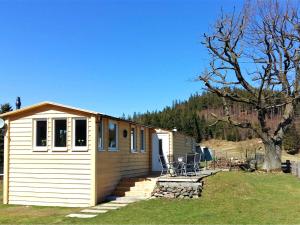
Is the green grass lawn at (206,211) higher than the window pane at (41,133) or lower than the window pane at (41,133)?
lower

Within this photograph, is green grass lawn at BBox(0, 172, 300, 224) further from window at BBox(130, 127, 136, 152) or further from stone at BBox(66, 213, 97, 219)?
window at BBox(130, 127, 136, 152)

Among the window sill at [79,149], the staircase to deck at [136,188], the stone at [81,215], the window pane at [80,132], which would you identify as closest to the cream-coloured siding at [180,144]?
the staircase to deck at [136,188]

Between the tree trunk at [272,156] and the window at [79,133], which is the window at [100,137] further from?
the tree trunk at [272,156]

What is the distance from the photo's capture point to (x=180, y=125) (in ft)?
242

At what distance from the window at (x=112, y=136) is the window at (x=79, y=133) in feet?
4.86

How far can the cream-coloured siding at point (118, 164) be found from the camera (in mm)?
14141

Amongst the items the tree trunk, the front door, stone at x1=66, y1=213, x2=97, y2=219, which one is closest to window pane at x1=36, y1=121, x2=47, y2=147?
stone at x1=66, y1=213, x2=97, y2=219

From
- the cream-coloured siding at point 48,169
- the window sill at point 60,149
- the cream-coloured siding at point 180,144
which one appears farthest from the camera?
the cream-coloured siding at point 180,144

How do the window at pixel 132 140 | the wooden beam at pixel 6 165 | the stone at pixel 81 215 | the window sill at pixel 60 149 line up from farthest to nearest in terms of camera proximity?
the window at pixel 132 140 < the wooden beam at pixel 6 165 < the window sill at pixel 60 149 < the stone at pixel 81 215

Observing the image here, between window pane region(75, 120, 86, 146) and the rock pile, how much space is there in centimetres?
331

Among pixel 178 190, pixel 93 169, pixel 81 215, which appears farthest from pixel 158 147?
pixel 81 215

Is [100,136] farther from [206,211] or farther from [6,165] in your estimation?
[206,211]

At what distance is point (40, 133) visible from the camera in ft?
47.4

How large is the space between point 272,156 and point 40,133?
17.9 metres
